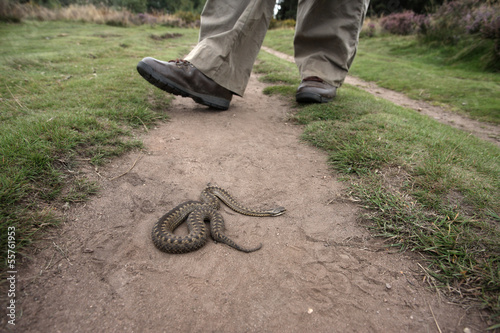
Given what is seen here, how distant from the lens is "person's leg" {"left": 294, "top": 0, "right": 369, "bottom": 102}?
529cm

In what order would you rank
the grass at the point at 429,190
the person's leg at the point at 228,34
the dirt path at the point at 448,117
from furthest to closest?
the dirt path at the point at 448,117 < the person's leg at the point at 228,34 < the grass at the point at 429,190

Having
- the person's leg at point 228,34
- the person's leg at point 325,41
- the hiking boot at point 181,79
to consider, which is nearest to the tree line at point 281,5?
the person's leg at point 325,41

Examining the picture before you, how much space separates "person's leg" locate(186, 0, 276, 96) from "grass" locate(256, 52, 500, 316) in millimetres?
1673

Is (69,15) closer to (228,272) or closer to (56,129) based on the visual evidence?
(56,129)

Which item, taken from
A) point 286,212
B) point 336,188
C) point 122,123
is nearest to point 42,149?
point 122,123

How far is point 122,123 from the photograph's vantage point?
13.9ft

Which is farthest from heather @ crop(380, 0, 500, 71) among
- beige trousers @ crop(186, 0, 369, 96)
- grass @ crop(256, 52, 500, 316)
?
beige trousers @ crop(186, 0, 369, 96)

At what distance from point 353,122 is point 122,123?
12.7ft

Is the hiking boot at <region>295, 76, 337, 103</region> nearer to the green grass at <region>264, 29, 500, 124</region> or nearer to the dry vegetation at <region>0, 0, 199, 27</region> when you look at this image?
the green grass at <region>264, 29, 500, 124</region>

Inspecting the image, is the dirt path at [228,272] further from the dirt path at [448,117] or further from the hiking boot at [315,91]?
the dirt path at [448,117]

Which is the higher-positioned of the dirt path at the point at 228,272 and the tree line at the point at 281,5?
the tree line at the point at 281,5

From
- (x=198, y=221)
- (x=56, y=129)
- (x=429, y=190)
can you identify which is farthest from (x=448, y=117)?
(x=56, y=129)

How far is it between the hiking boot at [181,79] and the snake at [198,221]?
7.37 ft

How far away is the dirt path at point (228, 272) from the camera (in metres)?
1.85
